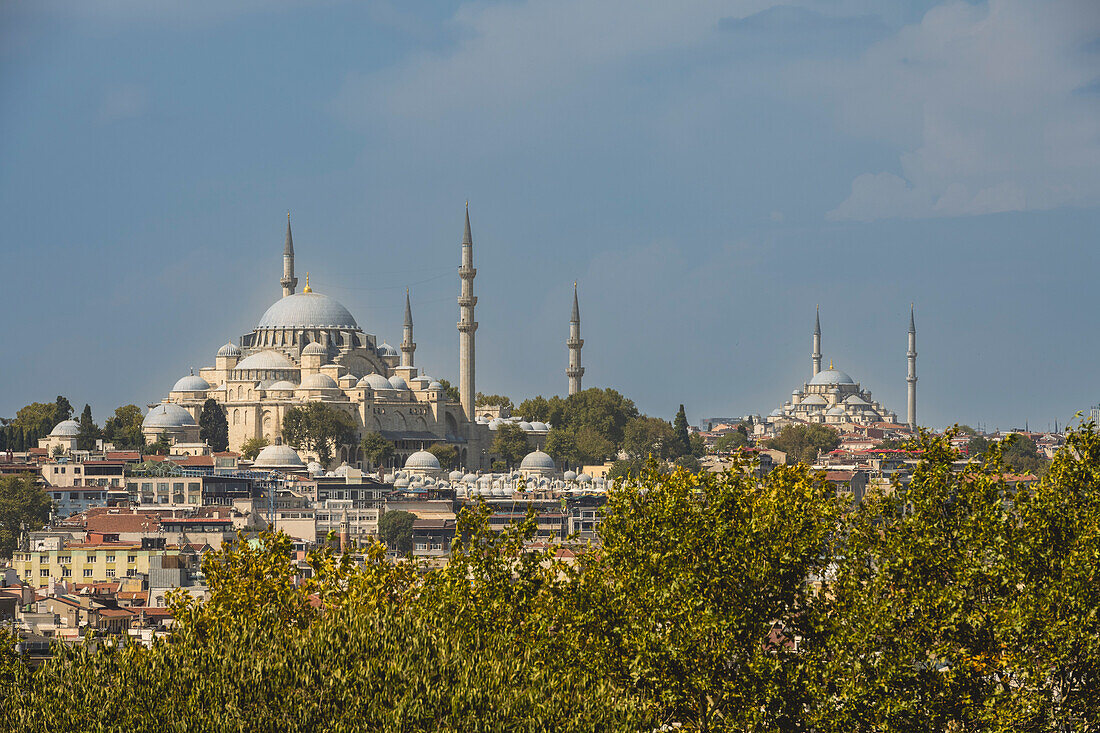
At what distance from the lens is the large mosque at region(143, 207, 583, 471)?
83.0 meters

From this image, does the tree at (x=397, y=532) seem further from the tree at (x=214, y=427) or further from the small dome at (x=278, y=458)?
the tree at (x=214, y=427)

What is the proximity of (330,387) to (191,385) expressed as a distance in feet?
26.0

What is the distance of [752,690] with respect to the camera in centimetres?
1623

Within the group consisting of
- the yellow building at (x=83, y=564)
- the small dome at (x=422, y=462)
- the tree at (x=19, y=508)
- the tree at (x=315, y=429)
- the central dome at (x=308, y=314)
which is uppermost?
the central dome at (x=308, y=314)

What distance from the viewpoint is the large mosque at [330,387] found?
272 ft

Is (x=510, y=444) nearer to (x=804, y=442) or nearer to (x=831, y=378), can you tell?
(x=804, y=442)

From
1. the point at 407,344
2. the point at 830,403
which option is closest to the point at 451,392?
the point at 407,344

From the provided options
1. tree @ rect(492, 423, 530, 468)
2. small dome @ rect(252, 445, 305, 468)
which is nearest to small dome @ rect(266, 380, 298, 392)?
small dome @ rect(252, 445, 305, 468)

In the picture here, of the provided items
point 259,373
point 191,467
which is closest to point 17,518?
point 191,467

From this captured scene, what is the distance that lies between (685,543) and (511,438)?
7091cm

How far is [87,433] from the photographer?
7912 centimetres

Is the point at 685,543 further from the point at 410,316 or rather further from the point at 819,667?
the point at 410,316

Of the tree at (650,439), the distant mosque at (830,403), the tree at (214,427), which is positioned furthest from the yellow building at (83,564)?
the distant mosque at (830,403)

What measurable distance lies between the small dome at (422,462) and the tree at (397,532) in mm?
13351
